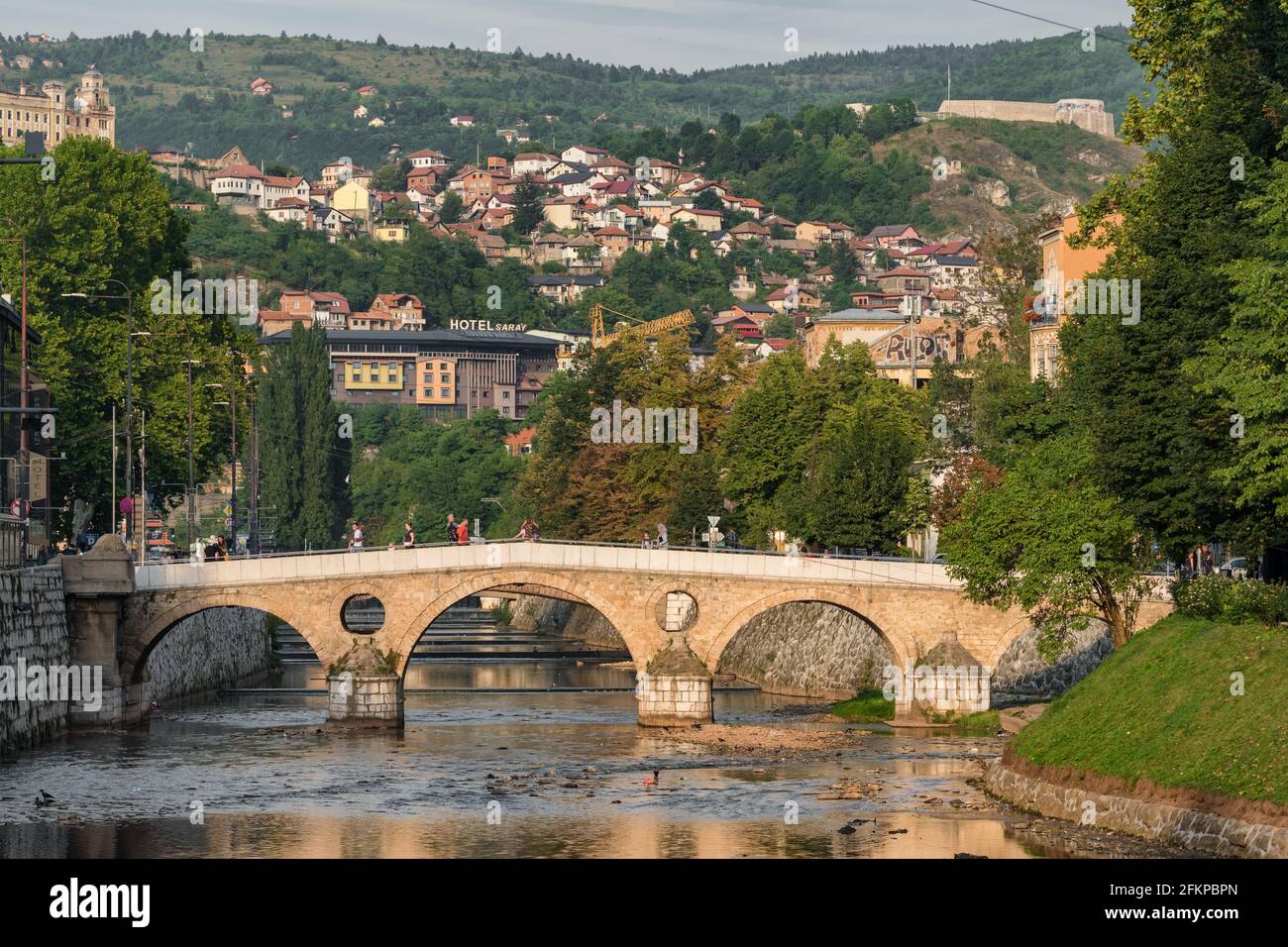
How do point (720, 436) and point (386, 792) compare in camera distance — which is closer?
point (386, 792)

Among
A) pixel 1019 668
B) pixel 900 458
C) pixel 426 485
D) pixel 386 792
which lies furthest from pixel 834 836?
pixel 426 485

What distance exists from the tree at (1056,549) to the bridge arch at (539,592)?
Answer: 1071cm

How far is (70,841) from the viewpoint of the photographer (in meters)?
47.3

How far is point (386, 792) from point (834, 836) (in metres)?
12.5

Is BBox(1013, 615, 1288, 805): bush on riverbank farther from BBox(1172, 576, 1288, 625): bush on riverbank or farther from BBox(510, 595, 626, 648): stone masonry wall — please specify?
BBox(510, 595, 626, 648): stone masonry wall

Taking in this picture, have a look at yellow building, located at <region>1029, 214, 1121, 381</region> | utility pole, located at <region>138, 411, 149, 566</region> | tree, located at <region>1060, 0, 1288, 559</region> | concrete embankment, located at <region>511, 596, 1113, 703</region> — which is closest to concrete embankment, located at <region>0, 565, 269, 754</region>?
utility pole, located at <region>138, 411, 149, 566</region>

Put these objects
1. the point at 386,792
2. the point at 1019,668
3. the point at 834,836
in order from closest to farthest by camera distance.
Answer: the point at 834,836 → the point at 386,792 → the point at 1019,668

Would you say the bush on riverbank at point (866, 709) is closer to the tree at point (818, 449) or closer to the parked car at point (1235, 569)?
the tree at point (818, 449)

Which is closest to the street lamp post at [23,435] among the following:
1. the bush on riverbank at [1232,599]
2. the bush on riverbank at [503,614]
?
the bush on riverbank at [1232,599]

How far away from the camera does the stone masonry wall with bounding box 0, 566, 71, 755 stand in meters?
58.6

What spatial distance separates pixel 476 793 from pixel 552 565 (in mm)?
17270

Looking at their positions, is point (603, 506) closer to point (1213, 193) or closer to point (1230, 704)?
point (1213, 193)

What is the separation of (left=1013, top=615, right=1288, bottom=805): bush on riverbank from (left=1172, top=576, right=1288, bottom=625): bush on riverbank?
296mm

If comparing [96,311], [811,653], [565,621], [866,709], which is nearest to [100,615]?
[866,709]
